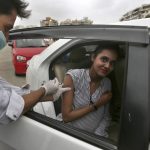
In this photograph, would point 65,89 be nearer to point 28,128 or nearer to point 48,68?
point 28,128

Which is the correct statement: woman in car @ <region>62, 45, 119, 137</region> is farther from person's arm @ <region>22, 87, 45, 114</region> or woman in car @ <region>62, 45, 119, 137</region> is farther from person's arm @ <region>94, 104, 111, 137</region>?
person's arm @ <region>22, 87, 45, 114</region>

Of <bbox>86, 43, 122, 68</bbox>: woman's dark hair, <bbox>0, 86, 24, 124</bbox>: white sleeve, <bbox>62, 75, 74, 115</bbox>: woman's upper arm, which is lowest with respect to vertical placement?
<bbox>62, 75, 74, 115</bbox>: woman's upper arm

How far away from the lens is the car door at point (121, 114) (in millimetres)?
1502

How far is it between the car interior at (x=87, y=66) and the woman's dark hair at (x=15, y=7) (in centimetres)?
54

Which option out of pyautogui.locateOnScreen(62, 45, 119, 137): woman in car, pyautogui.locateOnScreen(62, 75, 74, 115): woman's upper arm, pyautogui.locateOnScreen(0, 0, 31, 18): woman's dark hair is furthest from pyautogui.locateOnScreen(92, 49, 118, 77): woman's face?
pyautogui.locateOnScreen(0, 0, 31, 18): woman's dark hair

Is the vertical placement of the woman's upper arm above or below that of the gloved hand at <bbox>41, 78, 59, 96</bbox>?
below

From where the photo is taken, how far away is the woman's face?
2443 millimetres

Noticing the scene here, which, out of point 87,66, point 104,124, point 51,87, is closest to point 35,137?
point 51,87

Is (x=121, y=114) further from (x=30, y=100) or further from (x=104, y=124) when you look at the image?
(x=104, y=124)

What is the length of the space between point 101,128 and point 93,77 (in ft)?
1.27

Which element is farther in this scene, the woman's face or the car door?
the woman's face

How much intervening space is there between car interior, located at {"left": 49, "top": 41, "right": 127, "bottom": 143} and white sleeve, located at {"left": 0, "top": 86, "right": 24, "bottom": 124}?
0.76 m

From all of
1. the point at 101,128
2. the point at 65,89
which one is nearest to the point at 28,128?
the point at 65,89

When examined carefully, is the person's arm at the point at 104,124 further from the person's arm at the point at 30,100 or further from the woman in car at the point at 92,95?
the person's arm at the point at 30,100
